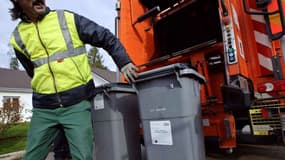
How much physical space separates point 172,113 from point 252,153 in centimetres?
227

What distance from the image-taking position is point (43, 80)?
1886mm

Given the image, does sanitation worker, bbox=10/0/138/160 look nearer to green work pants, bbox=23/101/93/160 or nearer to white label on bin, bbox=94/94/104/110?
green work pants, bbox=23/101/93/160

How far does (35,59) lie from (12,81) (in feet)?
70.7

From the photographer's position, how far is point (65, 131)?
1.82m

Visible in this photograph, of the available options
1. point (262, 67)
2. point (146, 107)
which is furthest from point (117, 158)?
point (262, 67)

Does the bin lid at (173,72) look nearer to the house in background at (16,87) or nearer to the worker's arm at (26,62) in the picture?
the worker's arm at (26,62)

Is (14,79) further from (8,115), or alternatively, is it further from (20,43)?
(20,43)

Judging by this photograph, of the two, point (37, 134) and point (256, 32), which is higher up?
point (256, 32)

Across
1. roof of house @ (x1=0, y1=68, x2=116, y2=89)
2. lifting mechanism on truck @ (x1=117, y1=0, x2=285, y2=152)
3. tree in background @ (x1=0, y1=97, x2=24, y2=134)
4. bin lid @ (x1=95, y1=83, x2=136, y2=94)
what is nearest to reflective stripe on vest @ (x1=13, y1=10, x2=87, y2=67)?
bin lid @ (x1=95, y1=83, x2=136, y2=94)

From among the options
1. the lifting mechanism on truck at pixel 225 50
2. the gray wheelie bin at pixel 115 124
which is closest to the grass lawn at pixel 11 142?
the lifting mechanism on truck at pixel 225 50

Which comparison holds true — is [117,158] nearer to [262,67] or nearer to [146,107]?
[146,107]

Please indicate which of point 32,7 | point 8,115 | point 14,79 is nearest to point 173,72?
point 32,7

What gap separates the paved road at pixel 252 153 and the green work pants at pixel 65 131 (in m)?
2.30

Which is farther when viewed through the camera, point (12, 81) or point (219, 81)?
point (12, 81)
